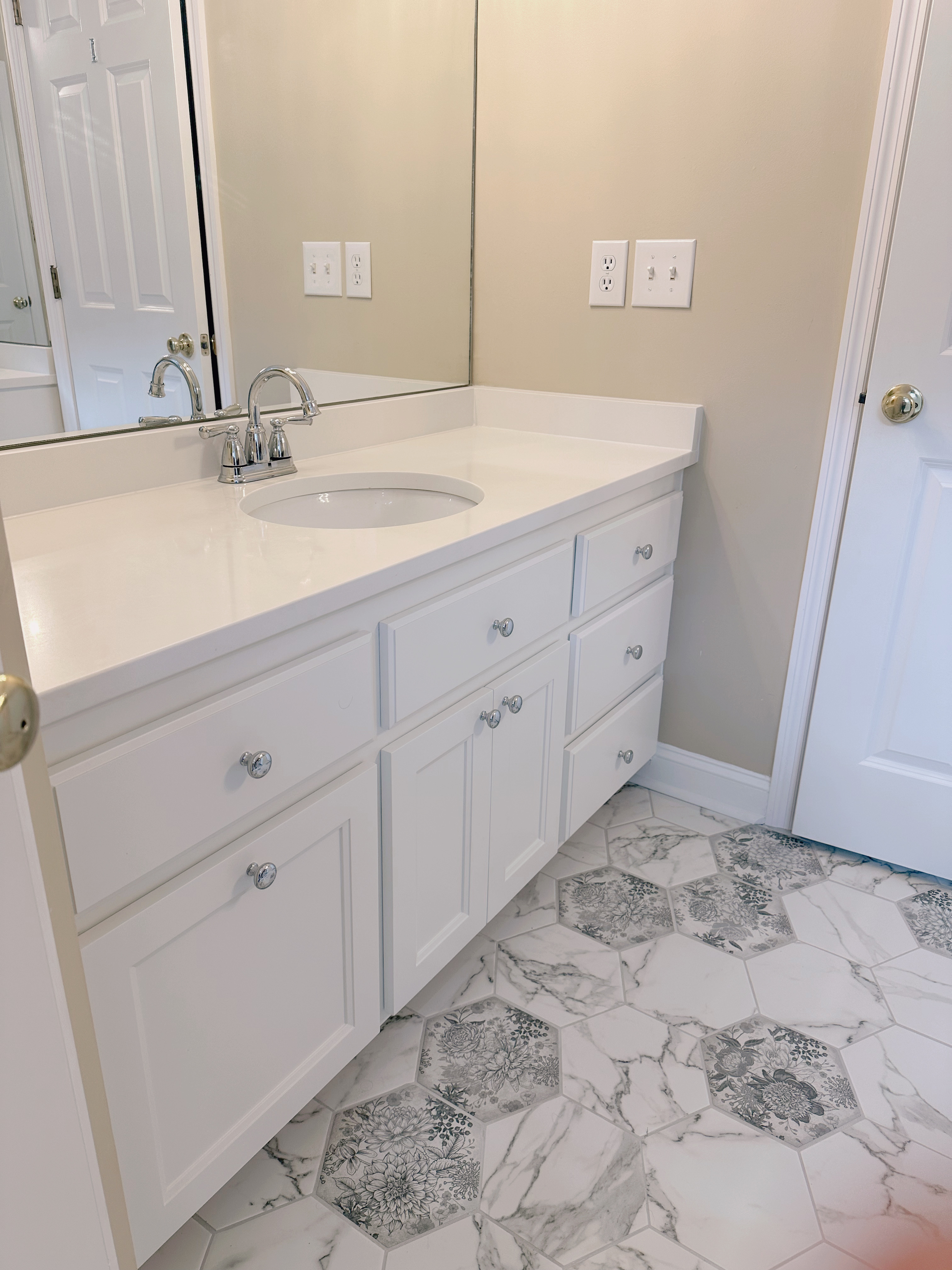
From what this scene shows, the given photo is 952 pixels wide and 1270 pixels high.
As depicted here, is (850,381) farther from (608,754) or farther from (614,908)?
(614,908)

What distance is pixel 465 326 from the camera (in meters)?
1.97

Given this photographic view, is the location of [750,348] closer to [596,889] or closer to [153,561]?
[596,889]

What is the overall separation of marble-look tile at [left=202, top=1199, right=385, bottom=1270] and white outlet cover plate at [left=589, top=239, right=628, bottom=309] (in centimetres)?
161

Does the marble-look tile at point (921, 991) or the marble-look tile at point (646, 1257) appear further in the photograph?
the marble-look tile at point (921, 991)

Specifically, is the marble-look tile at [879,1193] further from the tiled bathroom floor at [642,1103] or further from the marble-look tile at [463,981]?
the marble-look tile at [463,981]

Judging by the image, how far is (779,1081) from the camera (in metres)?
1.31

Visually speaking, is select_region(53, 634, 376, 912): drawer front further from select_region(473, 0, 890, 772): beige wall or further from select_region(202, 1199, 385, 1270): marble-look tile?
select_region(473, 0, 890, 772): beige wall

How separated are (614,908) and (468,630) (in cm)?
77

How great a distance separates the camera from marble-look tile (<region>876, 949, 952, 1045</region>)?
1423mm

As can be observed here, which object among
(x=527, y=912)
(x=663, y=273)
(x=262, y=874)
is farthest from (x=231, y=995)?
(x=663, y=273)

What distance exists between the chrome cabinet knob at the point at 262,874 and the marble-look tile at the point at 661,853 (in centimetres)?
102

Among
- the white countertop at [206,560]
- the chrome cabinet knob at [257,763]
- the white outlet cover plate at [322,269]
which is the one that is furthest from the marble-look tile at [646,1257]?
the white outlet cover plate at [322,269]

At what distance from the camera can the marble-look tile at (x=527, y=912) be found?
1612mm

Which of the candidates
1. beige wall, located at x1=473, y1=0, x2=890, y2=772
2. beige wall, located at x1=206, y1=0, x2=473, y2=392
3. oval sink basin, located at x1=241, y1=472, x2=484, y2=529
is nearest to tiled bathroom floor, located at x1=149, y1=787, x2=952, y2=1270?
beige wall, located at x1=473, y1=0, x2=890, y2=772
